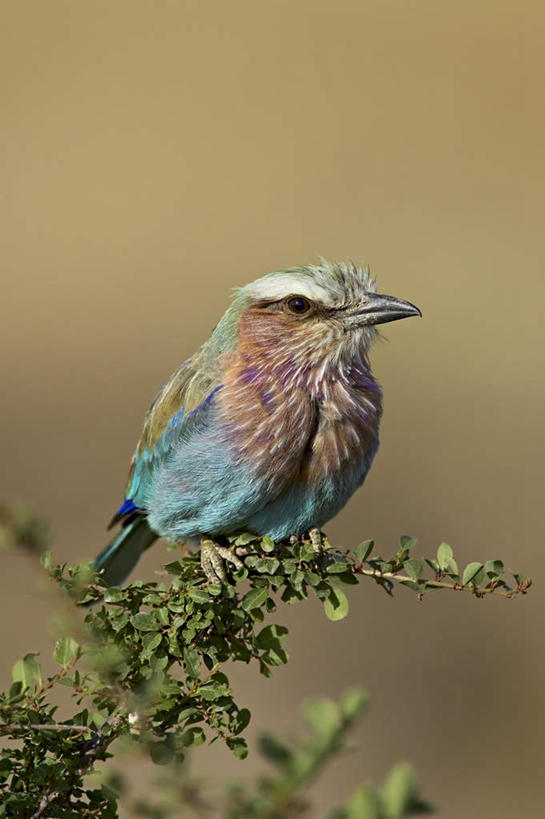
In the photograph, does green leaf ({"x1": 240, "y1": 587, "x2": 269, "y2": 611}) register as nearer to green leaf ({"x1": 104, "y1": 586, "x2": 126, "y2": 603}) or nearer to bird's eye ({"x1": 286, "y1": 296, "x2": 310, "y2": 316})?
green leaf ({"x1": 104, "y1": 586, "x2": 126, "y2": 603})

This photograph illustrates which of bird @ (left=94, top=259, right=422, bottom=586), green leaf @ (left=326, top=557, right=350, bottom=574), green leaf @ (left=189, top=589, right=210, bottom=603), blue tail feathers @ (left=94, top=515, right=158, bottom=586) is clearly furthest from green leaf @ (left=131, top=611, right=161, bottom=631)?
blue tail feathers @ (left=94, top=515, right=158, bottom=586)

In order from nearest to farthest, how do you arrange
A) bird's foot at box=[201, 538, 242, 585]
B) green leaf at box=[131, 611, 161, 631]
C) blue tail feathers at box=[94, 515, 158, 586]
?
green leaf at box=[131, 611, 161, 631] → bird's foot at box=[201, 538, 242, 585] → blue tail feathers at box=[94, 515, 158, 586]

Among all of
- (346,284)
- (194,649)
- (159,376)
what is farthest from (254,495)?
(159,376)

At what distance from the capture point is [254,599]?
2.27 m

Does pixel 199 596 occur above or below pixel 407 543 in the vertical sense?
above

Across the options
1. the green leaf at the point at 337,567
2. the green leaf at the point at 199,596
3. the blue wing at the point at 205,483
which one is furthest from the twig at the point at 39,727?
the blue wing at the point at 205,483

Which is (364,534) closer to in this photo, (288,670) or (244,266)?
(288,670)

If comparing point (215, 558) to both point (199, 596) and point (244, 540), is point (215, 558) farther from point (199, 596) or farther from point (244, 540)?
point (199, 596)

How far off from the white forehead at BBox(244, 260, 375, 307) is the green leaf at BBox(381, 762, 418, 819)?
2692mm

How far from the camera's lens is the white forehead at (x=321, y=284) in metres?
3.47

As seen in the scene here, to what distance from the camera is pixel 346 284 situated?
137 inches

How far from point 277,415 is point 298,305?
40 centimetres

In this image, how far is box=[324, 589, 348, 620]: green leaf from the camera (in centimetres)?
226

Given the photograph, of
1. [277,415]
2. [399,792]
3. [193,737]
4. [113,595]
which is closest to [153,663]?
[113,595]
